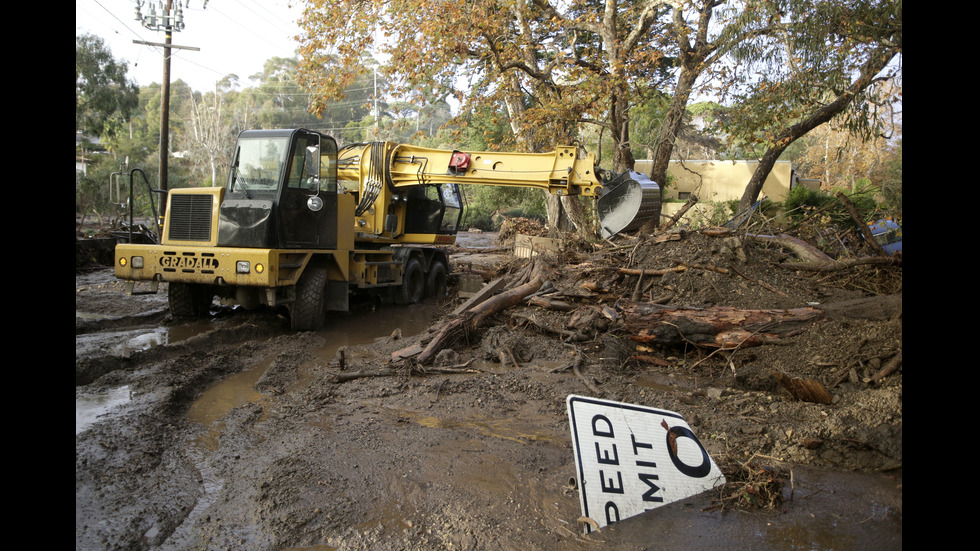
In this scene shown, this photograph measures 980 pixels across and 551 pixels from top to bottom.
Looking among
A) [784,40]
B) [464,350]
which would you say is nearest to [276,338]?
[464,350]

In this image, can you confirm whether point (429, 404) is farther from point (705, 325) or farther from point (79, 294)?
point (79, 294)

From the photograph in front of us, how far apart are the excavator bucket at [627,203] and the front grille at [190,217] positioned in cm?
589

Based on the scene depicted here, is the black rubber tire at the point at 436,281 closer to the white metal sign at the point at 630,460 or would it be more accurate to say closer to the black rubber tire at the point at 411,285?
the black rubber tire at the point at 411,285

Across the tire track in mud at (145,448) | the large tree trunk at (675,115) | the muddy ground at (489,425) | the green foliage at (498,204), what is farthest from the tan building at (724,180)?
the tire track in mud at (145,448)

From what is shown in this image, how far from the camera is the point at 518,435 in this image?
5.16 m

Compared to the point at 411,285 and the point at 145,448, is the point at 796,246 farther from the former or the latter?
the point at 145,448

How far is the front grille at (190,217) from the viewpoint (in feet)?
28.8

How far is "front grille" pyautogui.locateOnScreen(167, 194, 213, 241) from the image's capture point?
346 inches

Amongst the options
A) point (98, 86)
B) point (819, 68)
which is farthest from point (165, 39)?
point (819, 68)

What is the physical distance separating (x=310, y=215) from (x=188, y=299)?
2369 mm

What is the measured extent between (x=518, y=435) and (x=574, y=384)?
1.47 m

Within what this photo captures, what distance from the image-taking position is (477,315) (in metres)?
8.42

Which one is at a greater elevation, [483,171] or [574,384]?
[483,171]

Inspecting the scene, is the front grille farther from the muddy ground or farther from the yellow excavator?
the muddy ground
